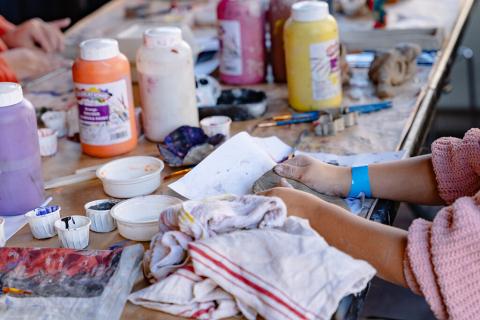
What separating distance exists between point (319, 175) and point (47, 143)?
26.1 inches

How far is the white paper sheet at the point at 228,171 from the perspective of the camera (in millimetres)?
1429

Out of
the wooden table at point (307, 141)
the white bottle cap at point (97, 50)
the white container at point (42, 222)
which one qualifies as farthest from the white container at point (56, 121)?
the white container at point (42, 222)

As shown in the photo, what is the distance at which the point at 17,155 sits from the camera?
1372 mm

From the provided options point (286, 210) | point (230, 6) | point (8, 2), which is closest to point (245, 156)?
point (286, 210)

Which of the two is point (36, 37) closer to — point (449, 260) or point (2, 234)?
point (2, 234)

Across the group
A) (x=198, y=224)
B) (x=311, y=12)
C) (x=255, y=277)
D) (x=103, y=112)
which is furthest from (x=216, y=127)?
(x=255, y=277)

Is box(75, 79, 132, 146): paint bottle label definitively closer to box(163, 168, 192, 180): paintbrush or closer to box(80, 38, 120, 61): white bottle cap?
box(80, 38, 120, 61): white bottle cap

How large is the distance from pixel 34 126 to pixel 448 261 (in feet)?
2.65

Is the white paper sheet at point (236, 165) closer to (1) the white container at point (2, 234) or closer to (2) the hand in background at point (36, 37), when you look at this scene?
(1) the white container at point (2, 234)

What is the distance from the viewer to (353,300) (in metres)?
1.09

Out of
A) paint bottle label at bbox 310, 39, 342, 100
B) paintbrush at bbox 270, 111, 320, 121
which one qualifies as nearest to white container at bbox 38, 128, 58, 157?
paintbrush at bbox 270, 111, 320, 121

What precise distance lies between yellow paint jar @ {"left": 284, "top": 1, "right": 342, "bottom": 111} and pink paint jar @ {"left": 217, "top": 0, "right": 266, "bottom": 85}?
209 millimetres

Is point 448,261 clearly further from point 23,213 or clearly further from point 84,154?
point 84,154

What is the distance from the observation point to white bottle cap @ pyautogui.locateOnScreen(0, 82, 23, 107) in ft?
4.36
